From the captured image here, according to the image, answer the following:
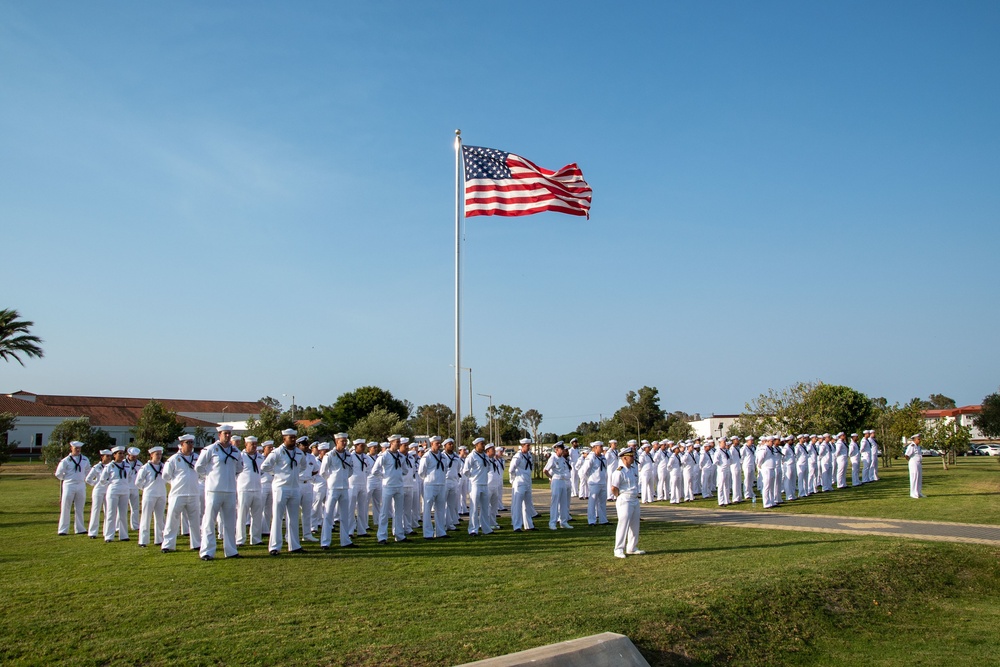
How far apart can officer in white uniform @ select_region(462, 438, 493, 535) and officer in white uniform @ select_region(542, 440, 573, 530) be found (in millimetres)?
1745

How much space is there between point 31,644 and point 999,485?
96.9 ft

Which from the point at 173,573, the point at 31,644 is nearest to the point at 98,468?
the point at 173,573

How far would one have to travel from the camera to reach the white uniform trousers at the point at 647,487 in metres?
24.0

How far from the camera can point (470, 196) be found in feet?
65.2

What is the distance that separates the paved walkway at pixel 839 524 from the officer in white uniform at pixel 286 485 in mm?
8384

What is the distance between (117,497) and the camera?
15805 millimetres

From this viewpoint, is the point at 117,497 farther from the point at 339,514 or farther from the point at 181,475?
A: the point at 339,514

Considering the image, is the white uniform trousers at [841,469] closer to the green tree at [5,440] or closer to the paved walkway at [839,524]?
the paved walkway at [839,524]

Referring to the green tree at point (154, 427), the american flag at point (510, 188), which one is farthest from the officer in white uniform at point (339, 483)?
the green tree at point (154, 427)

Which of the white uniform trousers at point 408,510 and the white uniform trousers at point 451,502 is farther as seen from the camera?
the white uniform trousers at point 451,502

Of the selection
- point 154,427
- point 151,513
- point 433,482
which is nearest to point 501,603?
point 433,482

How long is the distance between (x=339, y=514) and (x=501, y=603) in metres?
6.61

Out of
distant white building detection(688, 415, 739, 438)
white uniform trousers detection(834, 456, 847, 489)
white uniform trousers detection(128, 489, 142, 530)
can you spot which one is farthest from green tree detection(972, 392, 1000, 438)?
white uniform trousers detection(128, 489, 142, 530)

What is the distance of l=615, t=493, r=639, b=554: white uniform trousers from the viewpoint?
12383 millimetres
